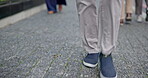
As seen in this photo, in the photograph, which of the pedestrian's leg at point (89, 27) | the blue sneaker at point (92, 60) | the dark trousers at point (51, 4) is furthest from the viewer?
the dark trousers at point (51, 4)

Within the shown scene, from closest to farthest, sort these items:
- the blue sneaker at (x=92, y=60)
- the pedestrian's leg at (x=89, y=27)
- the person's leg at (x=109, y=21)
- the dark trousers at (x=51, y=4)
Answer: the person's leg at (x=109, y=21)
the pedestrian's leg at (x=89, y=27)
the blue sneaker at (x=92, y=60)
the dark trousers at (x=51, y=4)

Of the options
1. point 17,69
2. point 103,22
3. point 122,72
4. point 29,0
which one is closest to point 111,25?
point 103,22

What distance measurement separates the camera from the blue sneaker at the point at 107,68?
1585mm

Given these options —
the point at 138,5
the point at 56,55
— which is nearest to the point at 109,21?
the point at 56,55

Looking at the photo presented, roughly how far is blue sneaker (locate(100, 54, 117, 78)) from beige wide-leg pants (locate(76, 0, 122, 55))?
77 millimetres

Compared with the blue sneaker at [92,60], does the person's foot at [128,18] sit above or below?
below

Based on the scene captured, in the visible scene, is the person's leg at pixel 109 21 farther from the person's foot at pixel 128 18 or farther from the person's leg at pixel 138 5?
the person's leg at pixel 138 5

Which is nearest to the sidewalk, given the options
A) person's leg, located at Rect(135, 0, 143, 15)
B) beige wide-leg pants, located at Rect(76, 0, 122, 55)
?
beige wide-leg pants, located at Rect(76, 0, 122, 55)

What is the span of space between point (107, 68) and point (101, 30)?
30cm

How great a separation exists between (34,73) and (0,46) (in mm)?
905

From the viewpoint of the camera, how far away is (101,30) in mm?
1609

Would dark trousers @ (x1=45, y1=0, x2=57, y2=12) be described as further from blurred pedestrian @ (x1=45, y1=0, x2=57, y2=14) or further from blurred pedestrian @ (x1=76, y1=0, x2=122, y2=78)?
blurred pedestrian @ (x1=76, y1=0, x2=122, y2=78)

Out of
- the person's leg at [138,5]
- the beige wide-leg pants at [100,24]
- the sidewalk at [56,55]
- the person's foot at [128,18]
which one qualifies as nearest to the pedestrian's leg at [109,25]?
the beige wide-leg pants at [100,24]

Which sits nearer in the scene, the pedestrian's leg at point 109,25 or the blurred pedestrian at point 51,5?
the pedestrian's leg at point 109,25
